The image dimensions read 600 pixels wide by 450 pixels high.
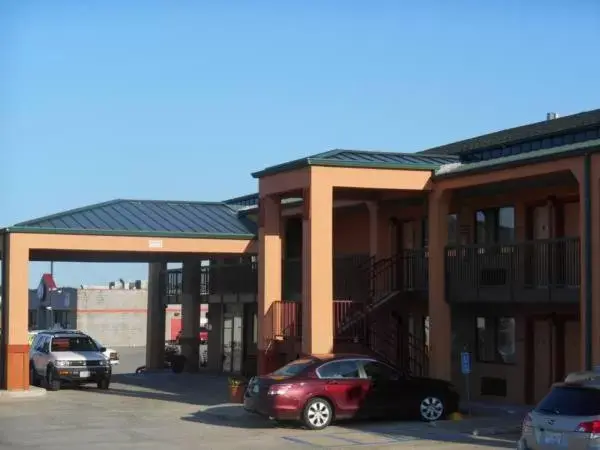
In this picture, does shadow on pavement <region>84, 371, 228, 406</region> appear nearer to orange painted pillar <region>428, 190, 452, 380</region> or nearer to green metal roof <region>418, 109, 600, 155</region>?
orange painted pillar <region>428, 190, 452, 380</region>

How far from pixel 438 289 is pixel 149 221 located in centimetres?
1093

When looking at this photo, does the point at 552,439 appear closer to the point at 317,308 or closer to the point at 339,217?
the point at 317,308

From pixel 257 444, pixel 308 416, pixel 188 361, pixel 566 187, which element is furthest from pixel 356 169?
pixel 188 361

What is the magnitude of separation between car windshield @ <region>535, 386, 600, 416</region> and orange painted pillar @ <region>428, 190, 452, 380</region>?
10920 mm

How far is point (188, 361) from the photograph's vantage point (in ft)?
132

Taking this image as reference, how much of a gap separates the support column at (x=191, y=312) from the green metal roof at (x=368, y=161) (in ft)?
49.7

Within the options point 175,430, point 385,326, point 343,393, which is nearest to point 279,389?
Answer: point 343,393

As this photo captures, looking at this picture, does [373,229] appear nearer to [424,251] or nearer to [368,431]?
[424,251]

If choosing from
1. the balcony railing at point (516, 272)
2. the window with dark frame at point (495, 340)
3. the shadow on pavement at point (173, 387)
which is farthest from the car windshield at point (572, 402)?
the shadow on pavement at point (173, 387)

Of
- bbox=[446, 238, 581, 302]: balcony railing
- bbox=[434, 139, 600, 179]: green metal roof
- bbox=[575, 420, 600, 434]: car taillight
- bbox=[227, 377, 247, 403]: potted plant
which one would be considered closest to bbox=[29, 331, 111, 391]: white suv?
bbox=[227, 377, 247, 403]: potted plant

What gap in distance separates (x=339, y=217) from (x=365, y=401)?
1180 centimetres

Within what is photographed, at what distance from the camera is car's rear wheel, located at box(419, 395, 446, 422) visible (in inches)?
818

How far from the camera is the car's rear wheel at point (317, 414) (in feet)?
64.7

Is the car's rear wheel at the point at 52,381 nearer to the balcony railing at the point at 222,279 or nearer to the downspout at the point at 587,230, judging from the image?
the balcony railing at the point at 222,279
